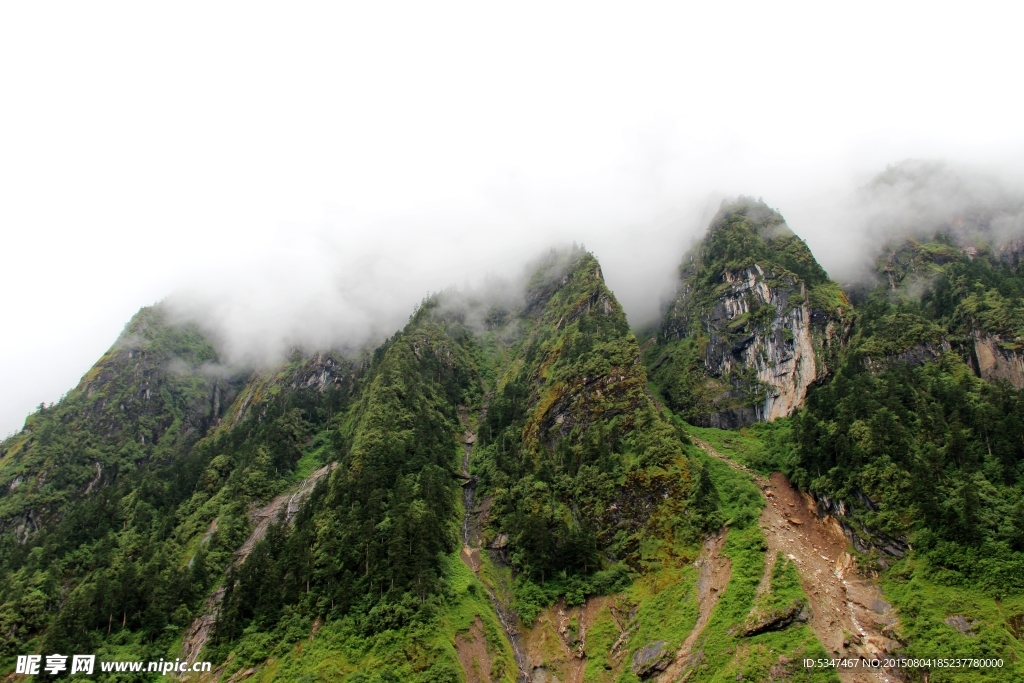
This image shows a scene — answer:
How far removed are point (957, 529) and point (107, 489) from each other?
14578 cm

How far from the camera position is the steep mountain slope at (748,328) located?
123500 millimetres

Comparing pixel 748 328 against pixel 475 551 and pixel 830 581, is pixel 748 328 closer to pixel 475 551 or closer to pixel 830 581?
pixel 830 581

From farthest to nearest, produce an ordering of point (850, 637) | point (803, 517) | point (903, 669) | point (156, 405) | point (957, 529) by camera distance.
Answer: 1. point (156, 405)
2. point (803, 517)
3. point (957, 529)
4. point (850, 637)
5. point (903, 669)

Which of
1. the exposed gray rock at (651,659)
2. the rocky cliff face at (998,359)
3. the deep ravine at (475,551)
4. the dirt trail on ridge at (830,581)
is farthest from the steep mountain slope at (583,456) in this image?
the rocky cliff face at (998,359)

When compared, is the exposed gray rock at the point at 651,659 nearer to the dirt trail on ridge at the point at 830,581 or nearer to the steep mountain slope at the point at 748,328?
the dirt trail on ridge at the point at 830,581

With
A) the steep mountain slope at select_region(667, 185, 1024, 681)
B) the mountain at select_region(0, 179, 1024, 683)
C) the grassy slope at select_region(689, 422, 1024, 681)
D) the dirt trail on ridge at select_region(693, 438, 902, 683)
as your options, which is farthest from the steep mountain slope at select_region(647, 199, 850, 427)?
the grassy slope at select_region(689, 422, 1024, 681)

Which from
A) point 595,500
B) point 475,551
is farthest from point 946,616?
point 475,551

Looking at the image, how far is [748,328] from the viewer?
133m

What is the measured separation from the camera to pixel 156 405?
162 metres

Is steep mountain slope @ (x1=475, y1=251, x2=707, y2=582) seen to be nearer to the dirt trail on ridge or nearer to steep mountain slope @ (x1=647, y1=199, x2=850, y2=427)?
the dirt trail on ridge

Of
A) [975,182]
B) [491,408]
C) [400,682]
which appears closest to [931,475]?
[400,682]

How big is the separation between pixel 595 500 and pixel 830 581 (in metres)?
33.9

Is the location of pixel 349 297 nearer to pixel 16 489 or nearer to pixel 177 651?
pixel 16 489

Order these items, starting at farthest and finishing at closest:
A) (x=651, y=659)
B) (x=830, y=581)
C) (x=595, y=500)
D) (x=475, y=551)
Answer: (x=595, y=500) → (x=475, y=551) → (x=830, y=581) → (x=651, y=659)
